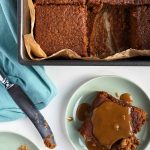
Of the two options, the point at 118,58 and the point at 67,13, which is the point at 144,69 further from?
the point at 67,13

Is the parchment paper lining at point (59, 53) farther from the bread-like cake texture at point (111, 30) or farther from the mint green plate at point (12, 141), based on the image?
the mint green plate at point (12, 141)

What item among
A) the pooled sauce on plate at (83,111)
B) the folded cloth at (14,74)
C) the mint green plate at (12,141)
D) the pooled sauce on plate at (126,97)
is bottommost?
the mint green plate at (12,141)

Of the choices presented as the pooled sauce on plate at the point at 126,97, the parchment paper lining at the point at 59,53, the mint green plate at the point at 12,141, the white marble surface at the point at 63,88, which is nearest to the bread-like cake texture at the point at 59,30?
the parchment paper lining at the point at 59,53

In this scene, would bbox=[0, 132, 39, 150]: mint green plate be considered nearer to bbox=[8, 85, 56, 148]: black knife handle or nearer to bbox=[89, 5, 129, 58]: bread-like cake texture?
bbox=[8, 85, 56, 148]: black knife handle

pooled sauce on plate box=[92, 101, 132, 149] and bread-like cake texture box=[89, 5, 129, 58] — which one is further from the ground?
bread-like cake texture box=[89, 5, 129, 58]

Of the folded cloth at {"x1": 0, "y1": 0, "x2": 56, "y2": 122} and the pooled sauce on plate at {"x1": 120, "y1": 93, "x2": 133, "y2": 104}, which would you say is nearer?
the folded cloth at {"x1": 0, "y1": 0, "x2": 56, "y2": 122}

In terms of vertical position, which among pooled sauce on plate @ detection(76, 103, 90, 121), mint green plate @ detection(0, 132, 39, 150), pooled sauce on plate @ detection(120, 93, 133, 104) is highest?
pooled sauce on plate @ detection(120, 93, 133, 104)

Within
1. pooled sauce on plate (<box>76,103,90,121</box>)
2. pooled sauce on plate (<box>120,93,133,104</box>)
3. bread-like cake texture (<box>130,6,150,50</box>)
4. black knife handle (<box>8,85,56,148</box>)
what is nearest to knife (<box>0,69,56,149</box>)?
black knife handle (<box>8,85,56,148</box>)
